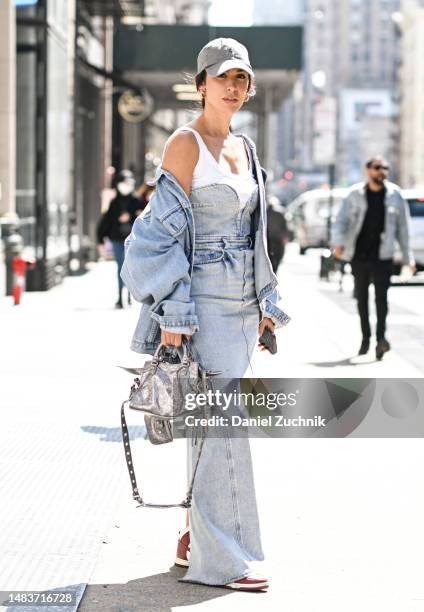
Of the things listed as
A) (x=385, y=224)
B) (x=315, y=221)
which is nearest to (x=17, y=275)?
(x=385, y=224)

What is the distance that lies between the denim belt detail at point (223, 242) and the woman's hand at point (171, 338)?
0.35m

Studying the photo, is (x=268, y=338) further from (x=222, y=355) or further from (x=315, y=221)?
(x=315, y=221)

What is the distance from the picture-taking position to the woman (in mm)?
4727

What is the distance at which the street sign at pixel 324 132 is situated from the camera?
96.8ft

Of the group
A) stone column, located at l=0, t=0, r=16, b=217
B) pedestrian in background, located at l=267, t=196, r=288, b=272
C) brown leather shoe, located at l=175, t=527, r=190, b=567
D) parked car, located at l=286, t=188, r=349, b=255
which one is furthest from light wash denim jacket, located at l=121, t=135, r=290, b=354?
parked car, located at l=286, t=188, r=349, b=255

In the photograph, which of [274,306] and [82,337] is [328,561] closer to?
[274,306]

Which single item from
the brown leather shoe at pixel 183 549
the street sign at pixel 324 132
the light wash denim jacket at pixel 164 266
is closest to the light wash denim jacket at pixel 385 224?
the brown leather shoe at pixel 183 549

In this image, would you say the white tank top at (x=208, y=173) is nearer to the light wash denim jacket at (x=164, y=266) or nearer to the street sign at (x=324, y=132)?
the light wash denim jacket at (x=164, y=266)

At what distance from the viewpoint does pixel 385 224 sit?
12016 millimetres

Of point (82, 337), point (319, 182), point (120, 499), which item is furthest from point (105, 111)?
point (319, 182)

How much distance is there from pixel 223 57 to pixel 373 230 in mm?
7435

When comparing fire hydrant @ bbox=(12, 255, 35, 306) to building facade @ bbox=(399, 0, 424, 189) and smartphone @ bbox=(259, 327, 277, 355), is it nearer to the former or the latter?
smartphone @ bbox=(259, 327, 277, 355)

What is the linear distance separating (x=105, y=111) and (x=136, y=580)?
30.7 metres

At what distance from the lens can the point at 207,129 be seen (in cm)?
486
